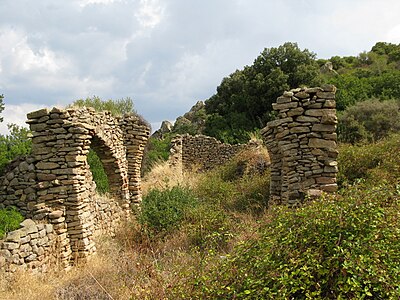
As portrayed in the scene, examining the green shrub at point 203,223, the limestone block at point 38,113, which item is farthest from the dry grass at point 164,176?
the limestone block at point 38,113

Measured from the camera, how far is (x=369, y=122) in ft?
61.5

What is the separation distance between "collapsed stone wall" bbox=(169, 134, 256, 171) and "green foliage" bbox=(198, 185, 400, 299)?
1823 cm

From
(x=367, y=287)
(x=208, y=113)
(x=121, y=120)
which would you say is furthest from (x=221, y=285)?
(x=208, y=113)

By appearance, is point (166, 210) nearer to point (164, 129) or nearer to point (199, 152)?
point (199, 152)

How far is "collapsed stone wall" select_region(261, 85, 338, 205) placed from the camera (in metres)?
7.93

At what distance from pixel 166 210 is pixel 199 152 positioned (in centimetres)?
1383

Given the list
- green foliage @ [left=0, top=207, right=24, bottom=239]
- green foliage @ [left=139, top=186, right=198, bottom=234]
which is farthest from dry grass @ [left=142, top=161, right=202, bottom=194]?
green foliage @ [left=0, top=207, right=24, bottom=239]

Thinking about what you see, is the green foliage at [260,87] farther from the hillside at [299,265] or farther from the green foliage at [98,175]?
the hillside at [299,265]

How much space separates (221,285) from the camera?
4.36 metres

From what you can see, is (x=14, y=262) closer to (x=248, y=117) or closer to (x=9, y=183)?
(x=9, y=183)

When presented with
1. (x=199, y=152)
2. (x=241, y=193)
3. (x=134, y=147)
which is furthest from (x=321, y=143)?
(x=199, y=152)

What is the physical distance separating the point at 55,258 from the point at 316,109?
6.41 m

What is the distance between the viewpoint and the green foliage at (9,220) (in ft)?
25.5

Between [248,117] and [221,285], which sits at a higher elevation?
[248,117]
